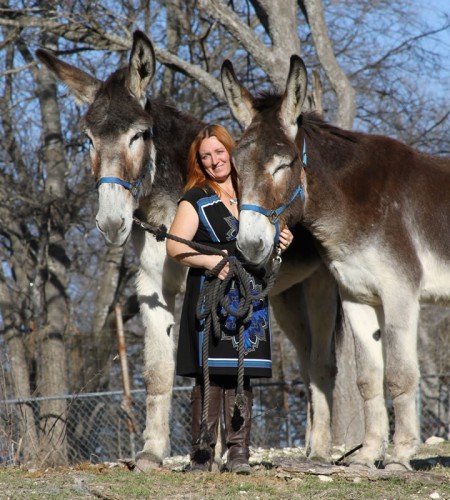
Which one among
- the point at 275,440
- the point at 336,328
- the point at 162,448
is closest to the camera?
the point at 162,448

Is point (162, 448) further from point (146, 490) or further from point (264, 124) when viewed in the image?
point (264, 124)

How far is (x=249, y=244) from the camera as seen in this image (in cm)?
455

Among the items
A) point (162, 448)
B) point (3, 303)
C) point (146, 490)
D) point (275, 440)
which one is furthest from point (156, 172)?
point (3, 303)

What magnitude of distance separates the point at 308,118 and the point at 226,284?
5.07 ft

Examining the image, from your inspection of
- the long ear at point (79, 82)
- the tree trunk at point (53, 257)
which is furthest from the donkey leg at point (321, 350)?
the tree trunk at point (53, 257)

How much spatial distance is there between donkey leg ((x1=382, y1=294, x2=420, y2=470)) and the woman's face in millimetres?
1332

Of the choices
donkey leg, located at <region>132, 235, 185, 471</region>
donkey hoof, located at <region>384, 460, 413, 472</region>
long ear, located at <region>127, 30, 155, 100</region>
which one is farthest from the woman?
donkey hoof, located at <region>384, 460, 413, 472</region>

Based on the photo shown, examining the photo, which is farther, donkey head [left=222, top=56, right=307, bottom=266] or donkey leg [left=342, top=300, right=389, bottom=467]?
donkey leg [left=342, top=300, right=389, bottom=467]

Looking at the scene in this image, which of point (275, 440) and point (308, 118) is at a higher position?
point (308, 118)

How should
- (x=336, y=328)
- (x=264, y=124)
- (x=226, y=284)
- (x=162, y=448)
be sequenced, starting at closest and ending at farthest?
(x=226, y=284) < (x=264, y=124) < (x=162, y=448) < (x=336, y=328)

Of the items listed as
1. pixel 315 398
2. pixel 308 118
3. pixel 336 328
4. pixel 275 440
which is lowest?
pixel 275 440

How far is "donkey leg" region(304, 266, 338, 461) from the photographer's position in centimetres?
611

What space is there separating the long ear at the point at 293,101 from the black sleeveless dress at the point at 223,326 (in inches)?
25.6

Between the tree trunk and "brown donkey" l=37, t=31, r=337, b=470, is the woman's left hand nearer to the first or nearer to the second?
"brown donkey" l=37, t=31, r=337, b=470
